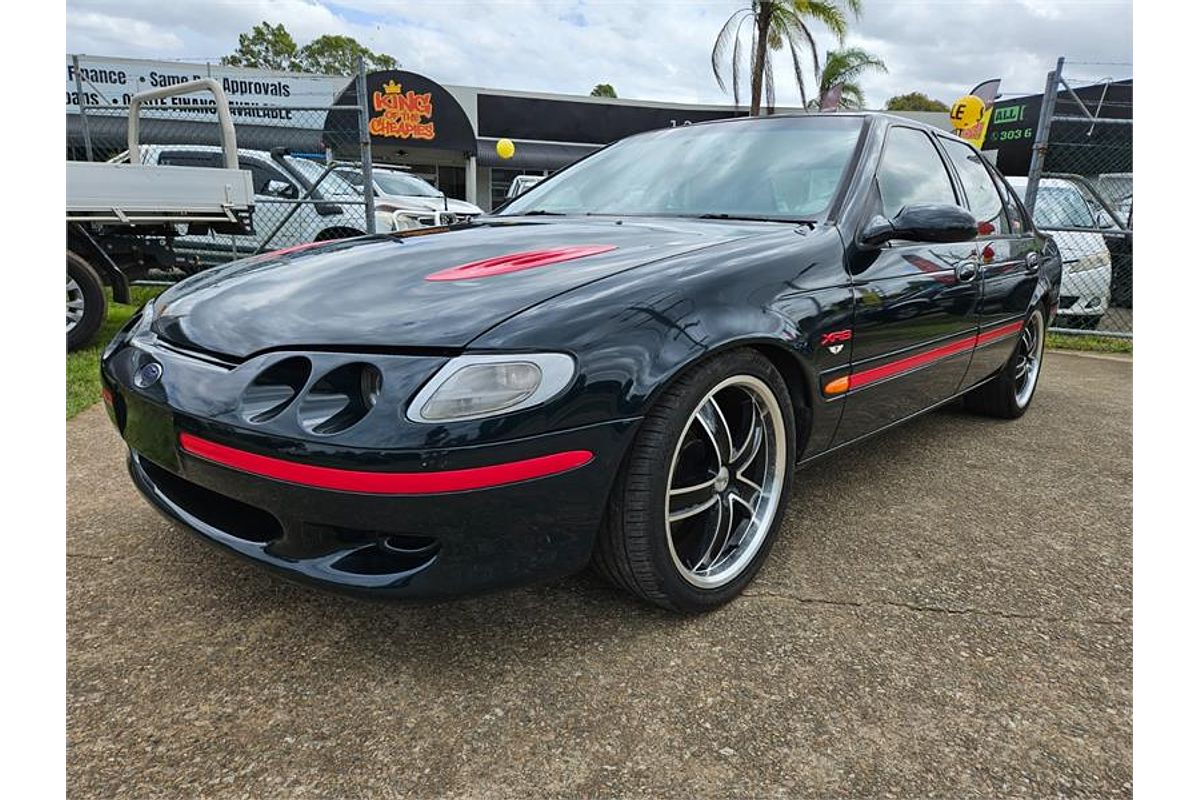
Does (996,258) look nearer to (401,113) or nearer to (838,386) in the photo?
(838,386)

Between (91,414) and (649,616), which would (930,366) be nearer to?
(649,616)

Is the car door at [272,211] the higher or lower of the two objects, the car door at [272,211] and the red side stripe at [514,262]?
the higher

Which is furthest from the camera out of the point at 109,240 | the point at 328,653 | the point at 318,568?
the point at 109,240

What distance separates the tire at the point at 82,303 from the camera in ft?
15.4

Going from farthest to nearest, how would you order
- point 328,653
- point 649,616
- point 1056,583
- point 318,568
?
point 1056,583 → point 649,616 → point 328,653 → point 318,568

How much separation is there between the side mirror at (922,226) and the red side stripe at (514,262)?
2.95 feet

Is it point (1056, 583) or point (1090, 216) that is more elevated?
point (1090, 216)

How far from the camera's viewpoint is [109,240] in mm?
5203

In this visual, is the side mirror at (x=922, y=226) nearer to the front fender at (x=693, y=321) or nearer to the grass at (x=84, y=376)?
the front fender at (x=693, y=321)

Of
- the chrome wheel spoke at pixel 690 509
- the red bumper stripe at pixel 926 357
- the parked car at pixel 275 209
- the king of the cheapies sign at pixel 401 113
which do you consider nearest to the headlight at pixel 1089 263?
the red bumper stripe at pixel 926 357

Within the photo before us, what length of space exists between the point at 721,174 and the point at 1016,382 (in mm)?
2321

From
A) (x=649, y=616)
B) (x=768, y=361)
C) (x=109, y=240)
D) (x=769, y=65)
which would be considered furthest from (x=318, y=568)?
(x=769, y=65)

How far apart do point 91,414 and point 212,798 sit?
2.98 m

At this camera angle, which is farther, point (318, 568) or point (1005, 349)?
point (1005, 349)
